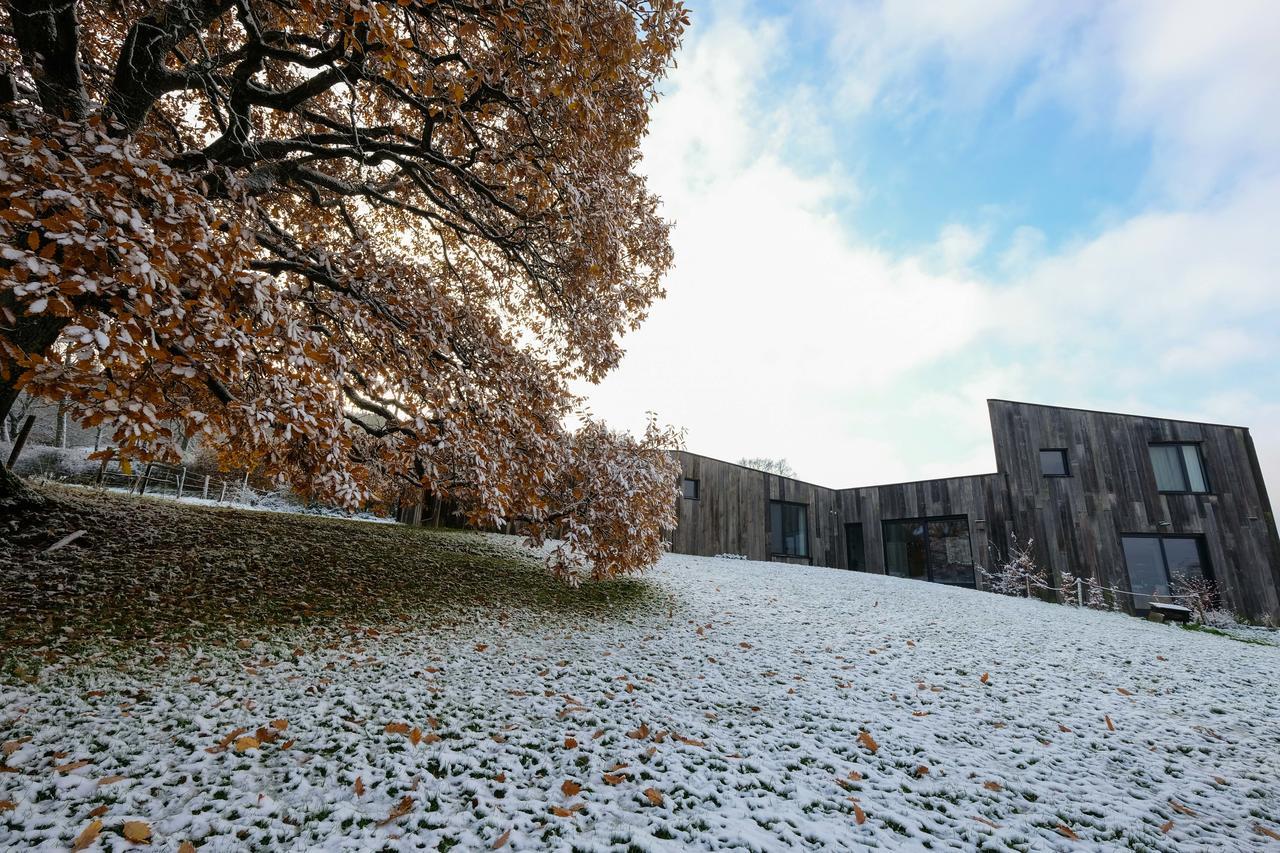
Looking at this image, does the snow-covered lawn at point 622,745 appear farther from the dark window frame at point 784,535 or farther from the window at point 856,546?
Result: the window at point 856,546

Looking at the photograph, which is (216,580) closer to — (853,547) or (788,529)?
(788,529)

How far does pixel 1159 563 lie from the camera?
11.6 meters

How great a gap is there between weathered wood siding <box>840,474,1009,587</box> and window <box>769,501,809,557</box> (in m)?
1.52

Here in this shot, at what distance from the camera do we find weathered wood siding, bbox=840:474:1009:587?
42.9 ft

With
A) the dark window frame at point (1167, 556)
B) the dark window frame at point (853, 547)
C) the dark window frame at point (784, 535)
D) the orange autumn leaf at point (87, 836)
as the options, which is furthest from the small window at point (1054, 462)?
the orange autumn leaf at point (87, 836)

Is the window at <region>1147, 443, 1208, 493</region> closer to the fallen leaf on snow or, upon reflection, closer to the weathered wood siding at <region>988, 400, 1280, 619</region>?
the weathered wood siding at <region>988, 400, 1280, 619</region>

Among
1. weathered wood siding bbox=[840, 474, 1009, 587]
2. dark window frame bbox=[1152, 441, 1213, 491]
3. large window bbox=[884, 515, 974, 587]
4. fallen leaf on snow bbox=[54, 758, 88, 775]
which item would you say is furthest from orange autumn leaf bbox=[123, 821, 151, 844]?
dark window frame bbox=[1152, 441, 1213, 491]

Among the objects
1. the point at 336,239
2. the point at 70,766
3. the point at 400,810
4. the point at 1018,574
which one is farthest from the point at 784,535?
the point at 70,766

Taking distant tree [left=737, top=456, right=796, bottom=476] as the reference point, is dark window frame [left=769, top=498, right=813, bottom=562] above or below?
below

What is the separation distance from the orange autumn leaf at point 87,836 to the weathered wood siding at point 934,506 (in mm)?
15945

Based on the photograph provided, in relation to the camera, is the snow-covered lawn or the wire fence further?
the wire fence

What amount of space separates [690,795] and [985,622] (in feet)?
20.3

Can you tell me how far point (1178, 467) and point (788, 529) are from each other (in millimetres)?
9380

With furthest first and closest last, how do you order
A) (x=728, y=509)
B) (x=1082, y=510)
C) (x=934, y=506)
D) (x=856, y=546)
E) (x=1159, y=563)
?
(x=856, y=546), (x=934, y=506), (x=728, y=509), (x=1082, y=510), (x=1159, y=563)
